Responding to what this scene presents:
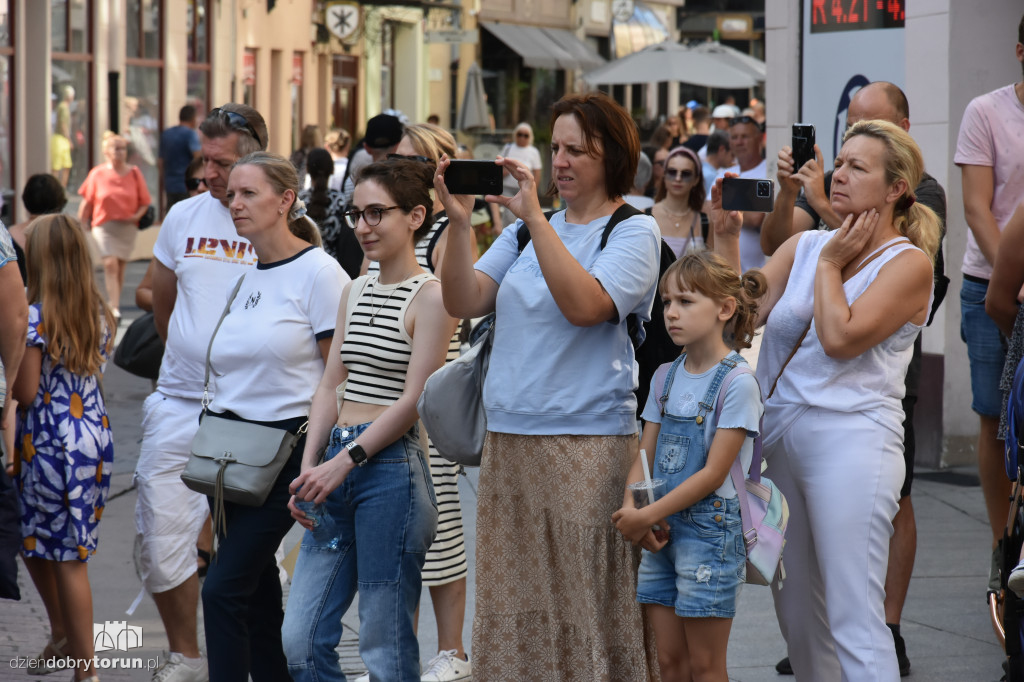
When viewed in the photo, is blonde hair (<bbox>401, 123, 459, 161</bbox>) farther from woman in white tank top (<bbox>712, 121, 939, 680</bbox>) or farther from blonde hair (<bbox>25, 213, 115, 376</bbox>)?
woman in white tank top (<bbox>712, 121, 939, 680</bbox>)

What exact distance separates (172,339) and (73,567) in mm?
929

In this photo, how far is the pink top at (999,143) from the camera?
5.71 m

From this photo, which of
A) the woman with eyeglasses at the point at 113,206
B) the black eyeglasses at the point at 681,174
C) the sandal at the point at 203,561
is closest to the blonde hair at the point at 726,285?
the sandal at the point at 203,561

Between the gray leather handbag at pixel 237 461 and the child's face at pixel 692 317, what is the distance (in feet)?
4.35

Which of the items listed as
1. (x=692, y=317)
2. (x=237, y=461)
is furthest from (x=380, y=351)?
(x=692, y=317)

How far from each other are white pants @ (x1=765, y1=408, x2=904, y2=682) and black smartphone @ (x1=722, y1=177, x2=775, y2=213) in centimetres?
76

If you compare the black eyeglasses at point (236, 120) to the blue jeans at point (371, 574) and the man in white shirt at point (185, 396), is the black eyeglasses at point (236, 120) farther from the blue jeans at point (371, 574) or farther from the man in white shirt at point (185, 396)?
the blue jeans at point (371, 574)

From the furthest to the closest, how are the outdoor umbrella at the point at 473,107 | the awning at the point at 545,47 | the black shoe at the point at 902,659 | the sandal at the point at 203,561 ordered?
1. the awning at the point at 545,47
2. the outdoor umbrella at the point at 473,107
3. the sandal at the point at 203,561
4. the black shoe at the point at 902,659

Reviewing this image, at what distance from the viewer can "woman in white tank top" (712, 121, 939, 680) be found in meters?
3.99

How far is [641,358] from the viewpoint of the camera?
173 inches

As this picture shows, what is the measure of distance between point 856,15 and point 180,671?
5881mm

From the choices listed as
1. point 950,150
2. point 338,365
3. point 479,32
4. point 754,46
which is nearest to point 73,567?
point 338,365

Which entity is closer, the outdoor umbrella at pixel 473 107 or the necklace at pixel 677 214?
the necklace at pixel 677 214

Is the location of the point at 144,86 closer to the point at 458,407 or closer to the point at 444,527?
the point at 444,527
